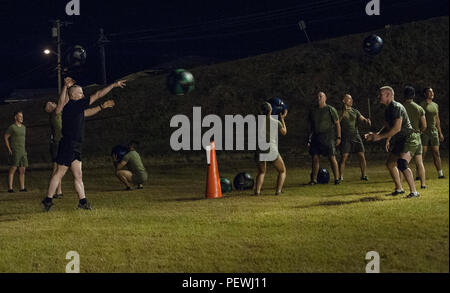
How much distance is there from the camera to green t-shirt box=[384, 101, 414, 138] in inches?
443

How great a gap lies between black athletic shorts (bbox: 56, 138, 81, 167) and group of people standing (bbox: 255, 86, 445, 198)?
11.8ft

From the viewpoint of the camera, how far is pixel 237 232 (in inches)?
370

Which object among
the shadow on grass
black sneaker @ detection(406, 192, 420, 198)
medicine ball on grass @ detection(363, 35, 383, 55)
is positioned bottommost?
the shadow on grass

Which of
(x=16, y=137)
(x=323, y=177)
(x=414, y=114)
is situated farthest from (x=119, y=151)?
(x=414, y=114)

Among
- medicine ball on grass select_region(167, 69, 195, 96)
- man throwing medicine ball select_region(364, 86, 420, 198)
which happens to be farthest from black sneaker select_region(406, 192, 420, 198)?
medicine ball on grass select_region(167, 69, 195, 96)

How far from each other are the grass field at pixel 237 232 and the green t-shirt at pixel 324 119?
1.38 meters

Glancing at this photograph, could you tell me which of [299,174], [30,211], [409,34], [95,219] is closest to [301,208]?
[95,219]

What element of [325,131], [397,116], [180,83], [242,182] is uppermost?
[180,83]

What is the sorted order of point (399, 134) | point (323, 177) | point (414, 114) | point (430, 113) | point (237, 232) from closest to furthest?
point (237, 232) < point (399, 134) < point (414, 114) < point (430, 113) < point (323, 177)

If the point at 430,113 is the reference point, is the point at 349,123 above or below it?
above

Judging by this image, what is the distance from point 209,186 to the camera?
13.9 meters

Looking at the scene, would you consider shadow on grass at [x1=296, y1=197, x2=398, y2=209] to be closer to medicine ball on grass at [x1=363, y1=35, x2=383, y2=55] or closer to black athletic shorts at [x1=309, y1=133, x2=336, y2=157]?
black athletic shorts at [x1=309, y1=133, x2=336, y2=157]

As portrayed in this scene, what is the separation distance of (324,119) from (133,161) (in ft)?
15.1

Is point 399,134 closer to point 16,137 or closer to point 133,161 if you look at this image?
point 133,161
